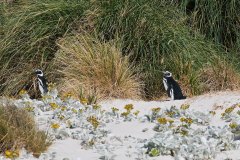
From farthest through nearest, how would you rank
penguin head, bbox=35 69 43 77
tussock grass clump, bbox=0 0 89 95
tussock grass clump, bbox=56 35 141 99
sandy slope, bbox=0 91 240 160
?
1. tussock grass clump, bbox=0 0 89 95
2. penguin head, bbox=35 69 43 77
3. tussock grass clump, bbox=56 35 141 99
4. sandy slope, bbox=0 91 240 160

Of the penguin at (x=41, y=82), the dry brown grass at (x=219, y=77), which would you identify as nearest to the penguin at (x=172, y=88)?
the dry brown grass at (x=219, y=77)

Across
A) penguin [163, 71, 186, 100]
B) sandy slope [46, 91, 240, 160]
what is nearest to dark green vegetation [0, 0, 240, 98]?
penguin [163, 71, 186, 100]

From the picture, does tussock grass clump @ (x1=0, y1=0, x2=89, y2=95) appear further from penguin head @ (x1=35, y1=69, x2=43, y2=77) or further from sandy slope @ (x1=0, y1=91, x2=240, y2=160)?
sandy slope @ (x1=0, y1=91, x2=240, y2=160)

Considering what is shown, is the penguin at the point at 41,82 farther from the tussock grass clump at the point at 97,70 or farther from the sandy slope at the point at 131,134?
the sandy slope at the point at 131,134

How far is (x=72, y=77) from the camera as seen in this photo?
821 centimetres

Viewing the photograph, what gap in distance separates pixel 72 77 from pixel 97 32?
102 cm

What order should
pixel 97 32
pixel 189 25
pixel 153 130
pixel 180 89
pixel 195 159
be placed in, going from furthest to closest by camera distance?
pixel 189 25, pixel 97 32, pixel 180 89, pixel 153 130, pixel 195 159

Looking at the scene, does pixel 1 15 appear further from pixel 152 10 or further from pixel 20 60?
pixel 152 10

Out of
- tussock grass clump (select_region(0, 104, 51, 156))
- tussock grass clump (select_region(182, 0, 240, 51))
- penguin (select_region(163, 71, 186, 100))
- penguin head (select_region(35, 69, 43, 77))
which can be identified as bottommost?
penguin (select_region(163, 71, 186, 100))

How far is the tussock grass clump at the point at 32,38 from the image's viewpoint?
8.85m

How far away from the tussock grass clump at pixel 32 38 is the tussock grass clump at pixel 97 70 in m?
0.49

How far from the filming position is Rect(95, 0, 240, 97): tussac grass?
854 cm

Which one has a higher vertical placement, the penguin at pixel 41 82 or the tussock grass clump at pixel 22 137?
the tussock grass clump at pixel 22 137

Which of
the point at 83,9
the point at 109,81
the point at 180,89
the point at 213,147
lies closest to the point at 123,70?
the point at 109,81
